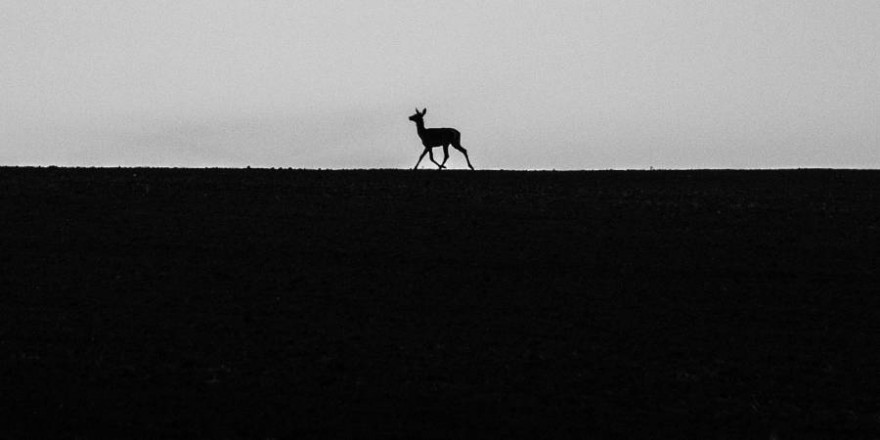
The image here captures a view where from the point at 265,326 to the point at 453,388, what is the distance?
14.4ft

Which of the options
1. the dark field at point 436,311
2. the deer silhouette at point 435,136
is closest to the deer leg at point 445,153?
the deer silhouette at point 435,136

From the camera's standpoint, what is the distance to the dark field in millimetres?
14406

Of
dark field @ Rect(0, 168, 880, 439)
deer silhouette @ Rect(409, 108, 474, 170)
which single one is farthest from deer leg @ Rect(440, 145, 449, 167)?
dark field @ Rect(0, 168, 880, 439)

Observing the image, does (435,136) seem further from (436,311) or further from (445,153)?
(436,311)

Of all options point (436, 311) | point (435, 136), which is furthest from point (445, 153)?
point (436, 311)

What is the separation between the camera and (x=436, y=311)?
1981 centimetres

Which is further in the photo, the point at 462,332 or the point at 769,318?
the point at 769,318

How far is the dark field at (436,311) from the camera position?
47.3ft

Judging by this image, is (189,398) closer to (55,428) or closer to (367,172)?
(55,428)

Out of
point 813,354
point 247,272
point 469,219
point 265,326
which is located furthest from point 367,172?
point 813,354

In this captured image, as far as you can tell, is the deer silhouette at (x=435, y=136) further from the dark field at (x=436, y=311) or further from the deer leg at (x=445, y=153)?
the dark field at (x=436, y=311)

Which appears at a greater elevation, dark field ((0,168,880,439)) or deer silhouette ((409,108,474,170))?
deer silhouette ((409,108,474,170))

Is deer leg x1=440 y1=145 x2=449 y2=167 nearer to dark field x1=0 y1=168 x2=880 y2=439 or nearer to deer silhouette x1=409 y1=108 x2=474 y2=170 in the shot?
deer silhouette x1=409 y1=108 x2=474 y2=170

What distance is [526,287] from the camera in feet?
71.4
